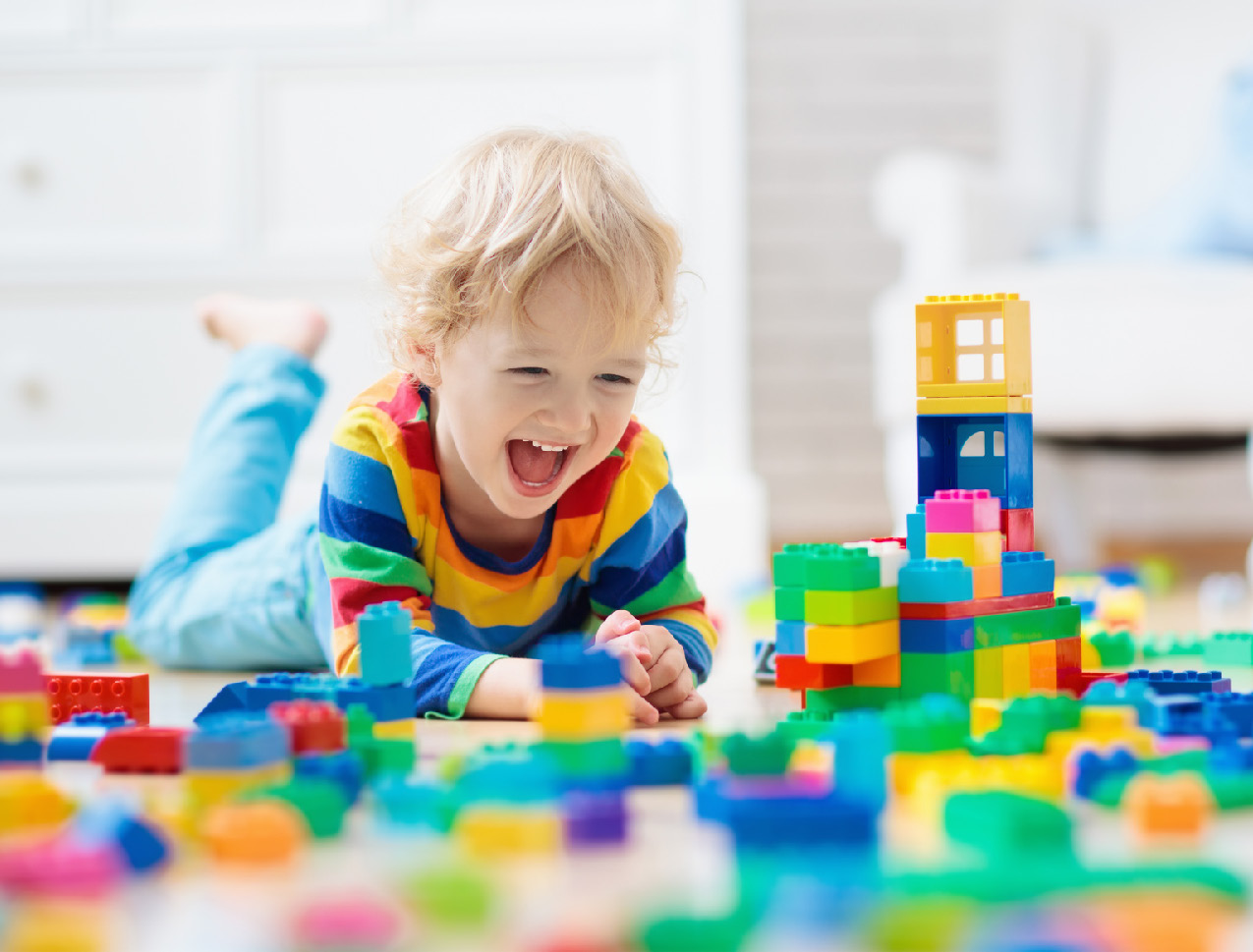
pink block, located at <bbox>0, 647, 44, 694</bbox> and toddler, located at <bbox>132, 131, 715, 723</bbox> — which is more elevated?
toddler, located at <bbox>132, 131, 715, 723</bbox>

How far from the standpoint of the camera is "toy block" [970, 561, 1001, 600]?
0.87m

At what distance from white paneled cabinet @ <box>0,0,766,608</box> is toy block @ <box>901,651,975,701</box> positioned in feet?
3.73

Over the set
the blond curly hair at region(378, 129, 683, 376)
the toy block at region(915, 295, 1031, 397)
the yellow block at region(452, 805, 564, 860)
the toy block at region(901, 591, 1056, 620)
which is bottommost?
the yellow block at region(452, 805, 564, 860)

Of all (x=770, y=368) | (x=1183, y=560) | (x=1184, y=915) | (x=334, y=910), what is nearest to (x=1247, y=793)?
(x=1184, y=915)

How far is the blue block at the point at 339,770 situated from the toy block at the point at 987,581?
0.39 m

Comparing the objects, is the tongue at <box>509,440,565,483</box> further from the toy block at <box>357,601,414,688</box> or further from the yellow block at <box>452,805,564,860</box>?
the yellow block at <box>452,805,564,860</box>

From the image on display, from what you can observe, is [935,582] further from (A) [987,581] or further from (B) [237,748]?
(B) [237,748]

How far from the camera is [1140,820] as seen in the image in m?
0.58

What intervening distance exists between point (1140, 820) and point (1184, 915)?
140 mm

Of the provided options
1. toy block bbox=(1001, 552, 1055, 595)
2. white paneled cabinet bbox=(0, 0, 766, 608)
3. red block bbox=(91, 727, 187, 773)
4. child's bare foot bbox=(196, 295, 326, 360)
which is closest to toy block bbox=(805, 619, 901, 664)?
toy block bbox=(1001, 552, 1055, 595)

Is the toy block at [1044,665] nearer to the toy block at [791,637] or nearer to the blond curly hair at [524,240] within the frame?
the toy block at [791,637]

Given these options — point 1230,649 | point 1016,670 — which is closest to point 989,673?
point 1016,670

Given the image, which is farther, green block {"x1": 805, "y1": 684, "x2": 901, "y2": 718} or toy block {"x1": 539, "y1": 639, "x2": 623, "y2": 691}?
green block {"x1": 805, "y1": 684, "x2": 901, "y2": 718}

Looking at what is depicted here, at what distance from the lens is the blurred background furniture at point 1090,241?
1.86m
